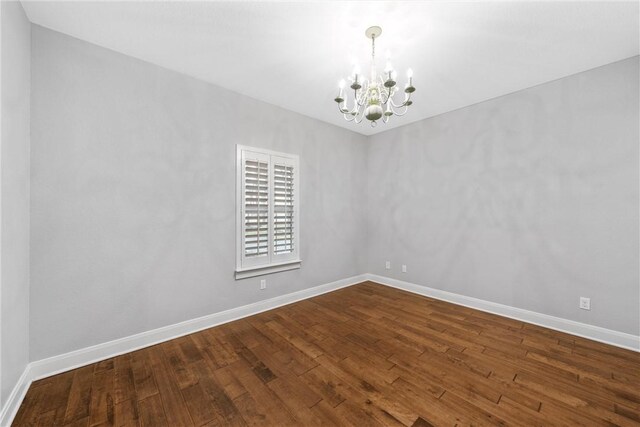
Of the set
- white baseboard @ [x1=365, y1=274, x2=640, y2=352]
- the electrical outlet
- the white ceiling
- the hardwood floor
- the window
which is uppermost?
the white ceiling

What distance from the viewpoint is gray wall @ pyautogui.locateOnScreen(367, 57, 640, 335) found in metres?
2.45

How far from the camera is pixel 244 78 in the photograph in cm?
278

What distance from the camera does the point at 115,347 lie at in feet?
7.38

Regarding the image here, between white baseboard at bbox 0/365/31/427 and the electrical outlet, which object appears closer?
white baseboard at bbox 0/365/31/427

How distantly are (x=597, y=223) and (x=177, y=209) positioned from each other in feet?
14.3

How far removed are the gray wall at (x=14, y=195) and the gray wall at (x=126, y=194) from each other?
0.11 meters

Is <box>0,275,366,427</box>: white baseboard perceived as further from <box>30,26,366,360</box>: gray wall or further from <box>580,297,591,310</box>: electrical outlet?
<box>580,297,591,310</box>: electrical outlet

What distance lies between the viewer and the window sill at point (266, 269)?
307 centimetres

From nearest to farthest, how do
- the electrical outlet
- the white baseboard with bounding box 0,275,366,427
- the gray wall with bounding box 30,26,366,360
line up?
the white baseboard with bounding box 0,275,366,427 → the gray wall with bounding box 30,26,366,360 → the electrical outlet

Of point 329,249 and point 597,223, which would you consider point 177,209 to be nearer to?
point 329,249

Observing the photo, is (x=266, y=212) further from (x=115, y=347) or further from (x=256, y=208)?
A: (x=115, y=347)

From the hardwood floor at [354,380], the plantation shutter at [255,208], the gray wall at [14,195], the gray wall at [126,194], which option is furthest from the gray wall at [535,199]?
the gray wall at [14,195]

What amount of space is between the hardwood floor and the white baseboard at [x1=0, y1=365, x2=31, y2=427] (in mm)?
47

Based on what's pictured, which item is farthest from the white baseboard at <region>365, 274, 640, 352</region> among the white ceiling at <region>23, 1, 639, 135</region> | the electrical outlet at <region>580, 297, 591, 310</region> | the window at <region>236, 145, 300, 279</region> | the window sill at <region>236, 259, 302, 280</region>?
the white ceiling at <region>23, 1, 639, 135</region>
